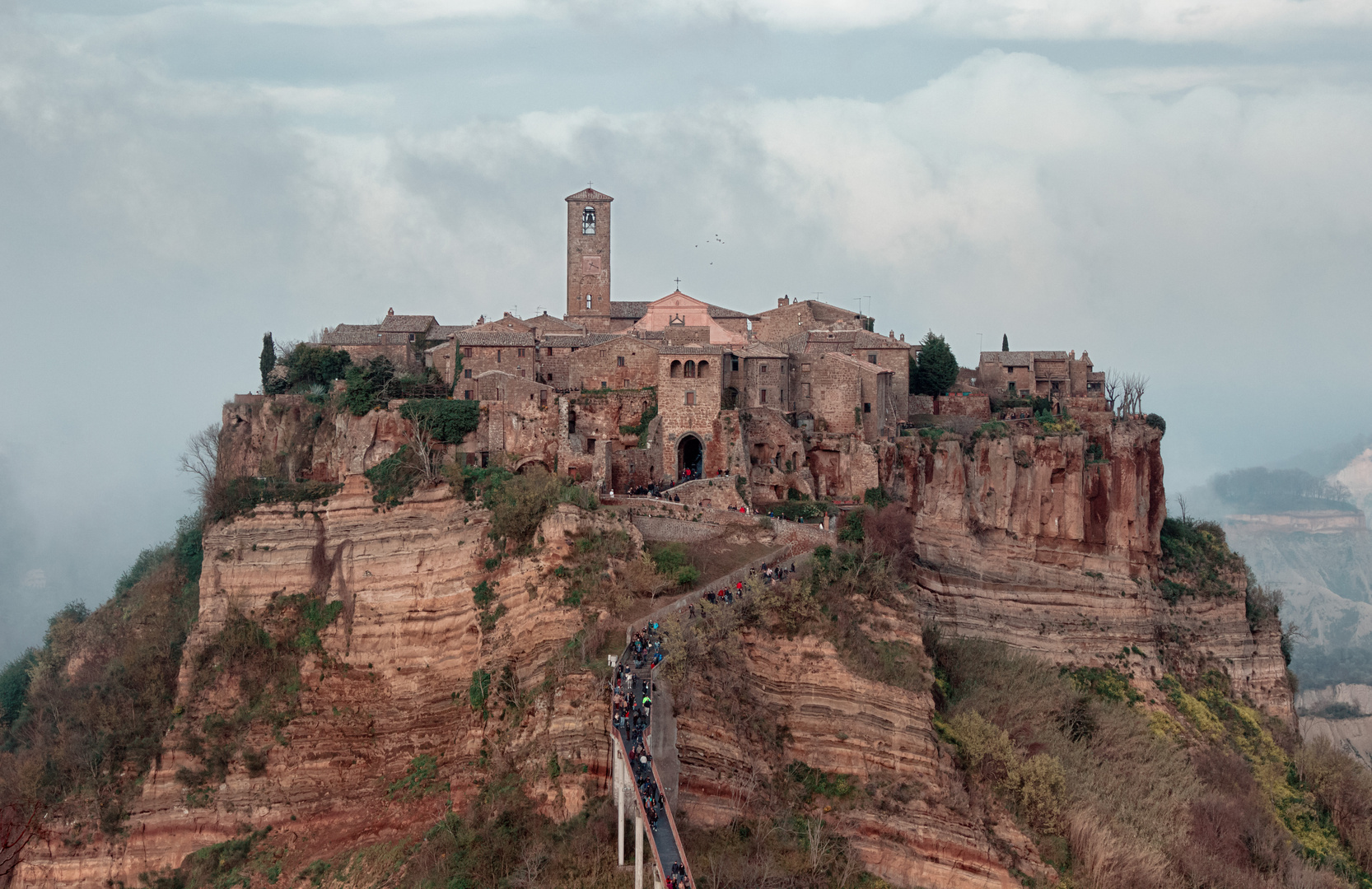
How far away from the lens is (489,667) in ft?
138

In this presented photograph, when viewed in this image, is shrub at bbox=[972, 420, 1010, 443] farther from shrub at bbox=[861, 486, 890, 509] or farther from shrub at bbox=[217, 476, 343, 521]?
shrub at bbox=[217, 476, 343, 521]

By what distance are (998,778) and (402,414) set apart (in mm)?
26496

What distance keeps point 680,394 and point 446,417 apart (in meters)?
9.28

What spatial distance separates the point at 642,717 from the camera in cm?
3438

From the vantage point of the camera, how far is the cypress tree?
58519mm

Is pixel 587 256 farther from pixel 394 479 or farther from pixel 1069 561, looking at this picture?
pixel 1069 561

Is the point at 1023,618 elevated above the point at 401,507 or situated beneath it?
situated beneath

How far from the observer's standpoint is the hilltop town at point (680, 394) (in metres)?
51.5

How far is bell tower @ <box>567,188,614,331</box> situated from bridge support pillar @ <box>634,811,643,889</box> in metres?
36.3

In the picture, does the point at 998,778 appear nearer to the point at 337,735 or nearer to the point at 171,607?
the point at 337,735

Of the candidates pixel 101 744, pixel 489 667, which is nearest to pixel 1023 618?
pixel 489 667

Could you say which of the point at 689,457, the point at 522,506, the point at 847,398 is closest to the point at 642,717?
the point at 522,506

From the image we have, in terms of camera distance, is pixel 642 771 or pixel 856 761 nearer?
pixel 642 771

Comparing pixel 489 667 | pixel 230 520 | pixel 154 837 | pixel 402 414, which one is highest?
pixel 402 414
